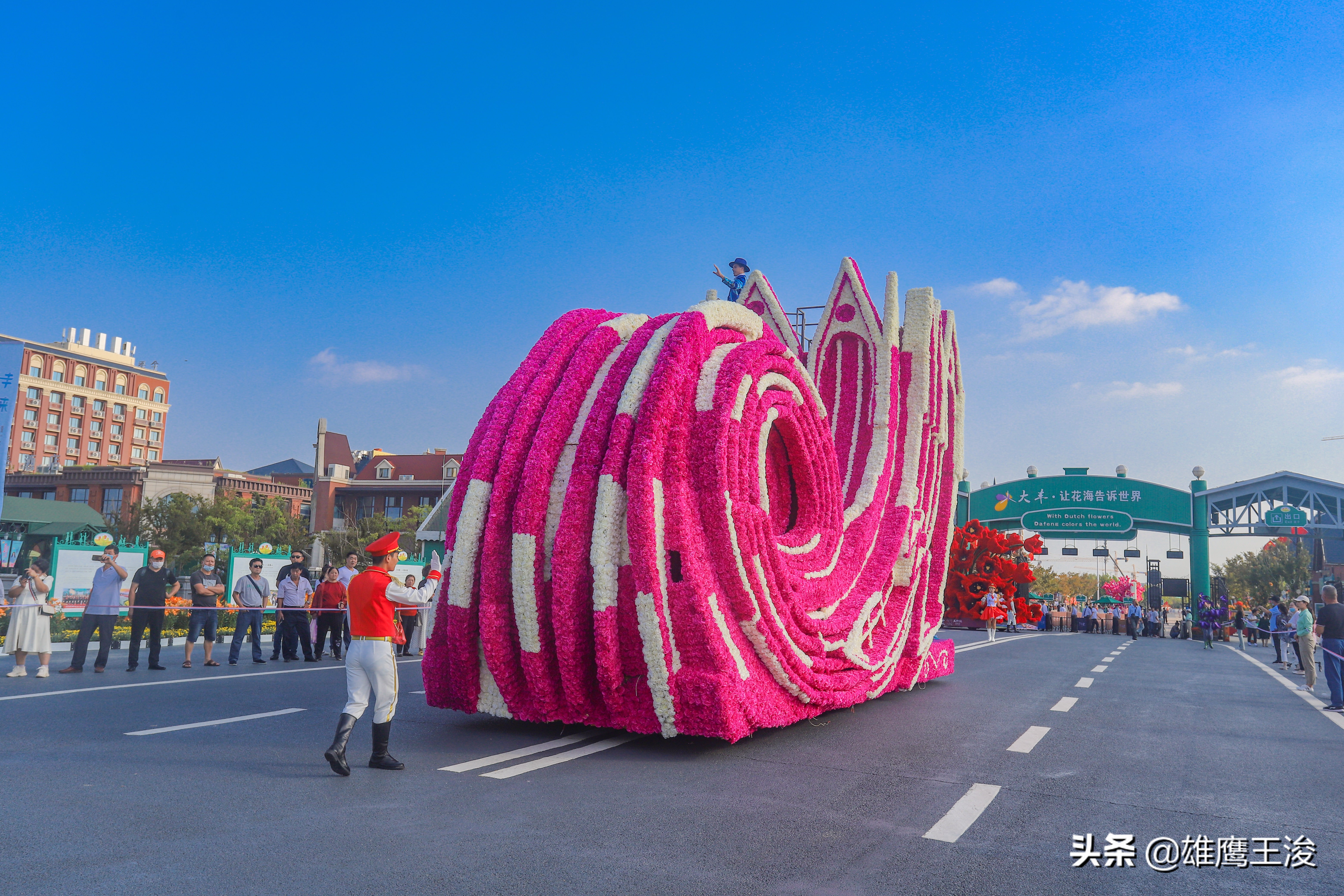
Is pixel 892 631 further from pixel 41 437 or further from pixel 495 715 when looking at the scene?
pixel 41 437

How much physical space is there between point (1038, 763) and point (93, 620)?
38.1 feet

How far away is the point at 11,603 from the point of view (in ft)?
38.9

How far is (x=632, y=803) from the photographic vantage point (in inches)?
221

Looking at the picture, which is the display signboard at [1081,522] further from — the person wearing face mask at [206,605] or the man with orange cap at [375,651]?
the man with orange cap at [375,651]

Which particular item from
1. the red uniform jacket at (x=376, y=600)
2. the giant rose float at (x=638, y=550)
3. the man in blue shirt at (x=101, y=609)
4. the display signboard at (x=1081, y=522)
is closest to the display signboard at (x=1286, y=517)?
the display signboard at (x=1081, y=522)

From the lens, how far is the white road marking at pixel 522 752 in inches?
256

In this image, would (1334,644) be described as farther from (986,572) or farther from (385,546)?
(385,546)

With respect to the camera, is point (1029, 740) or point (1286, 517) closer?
point (1029, 740)

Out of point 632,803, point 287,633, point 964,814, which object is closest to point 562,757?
point 632,803

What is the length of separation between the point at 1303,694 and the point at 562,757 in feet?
41.0

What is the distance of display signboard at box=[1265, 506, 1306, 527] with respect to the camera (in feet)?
120

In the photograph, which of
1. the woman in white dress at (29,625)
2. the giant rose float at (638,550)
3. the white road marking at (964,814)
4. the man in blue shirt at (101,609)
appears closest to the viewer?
the white road marking at (964,814)

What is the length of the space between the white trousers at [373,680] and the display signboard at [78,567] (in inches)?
450

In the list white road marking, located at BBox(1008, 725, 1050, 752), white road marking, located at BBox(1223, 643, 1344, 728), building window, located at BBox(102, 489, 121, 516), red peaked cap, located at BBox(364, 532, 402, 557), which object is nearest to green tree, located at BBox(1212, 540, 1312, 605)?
white road marking, located at BBox(1223, 643, 1344, 728)
